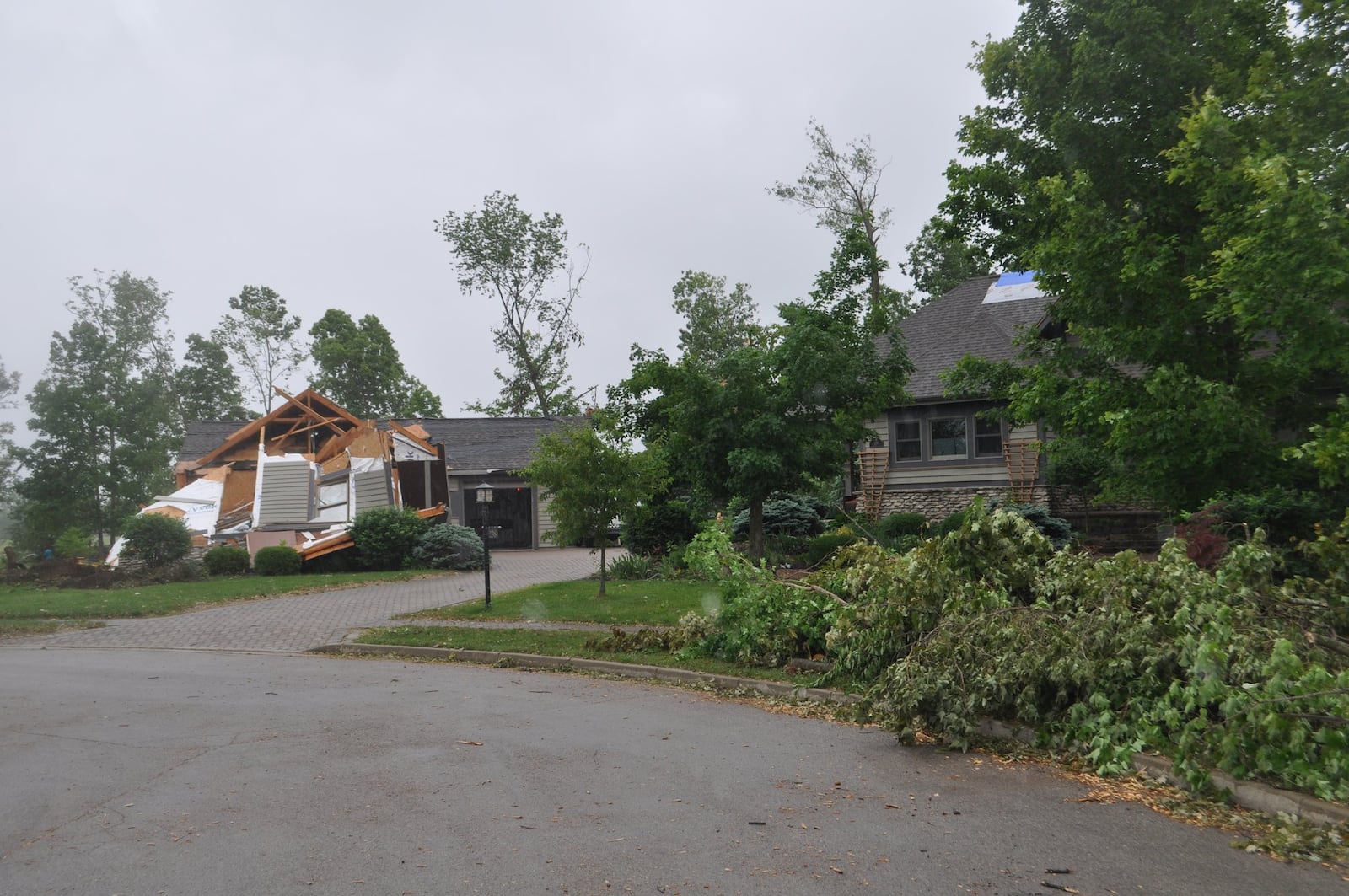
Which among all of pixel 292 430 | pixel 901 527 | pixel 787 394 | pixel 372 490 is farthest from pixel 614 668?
pixel 292 430

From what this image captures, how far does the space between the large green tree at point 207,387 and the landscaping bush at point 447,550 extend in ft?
124

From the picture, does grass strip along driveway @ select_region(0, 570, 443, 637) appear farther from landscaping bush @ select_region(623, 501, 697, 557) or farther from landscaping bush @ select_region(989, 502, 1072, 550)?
landscaping bush @ select_region(989, 502, 1072, 550)

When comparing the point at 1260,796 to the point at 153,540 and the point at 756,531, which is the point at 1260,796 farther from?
the point at 153,540

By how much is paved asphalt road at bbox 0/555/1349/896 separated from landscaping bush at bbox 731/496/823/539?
16678 mm

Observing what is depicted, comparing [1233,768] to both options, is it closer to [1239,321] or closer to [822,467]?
[1239,321]

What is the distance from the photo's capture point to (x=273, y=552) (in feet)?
82.7

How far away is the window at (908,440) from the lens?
28.1 metres

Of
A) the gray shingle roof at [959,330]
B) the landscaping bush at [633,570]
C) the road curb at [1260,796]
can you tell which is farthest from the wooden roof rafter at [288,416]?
the road curb at [1260,796]

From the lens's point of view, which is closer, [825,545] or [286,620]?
[286,620]

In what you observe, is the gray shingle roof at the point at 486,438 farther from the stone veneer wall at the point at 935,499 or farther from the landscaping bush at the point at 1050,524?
the landscaping bush at the point at 1050,524

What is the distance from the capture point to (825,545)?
2238 cm

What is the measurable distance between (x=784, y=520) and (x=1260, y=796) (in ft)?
67.3

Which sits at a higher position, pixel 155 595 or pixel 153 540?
pixel 153 540

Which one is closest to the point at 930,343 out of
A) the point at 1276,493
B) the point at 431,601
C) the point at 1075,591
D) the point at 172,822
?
the point at 1276,493
